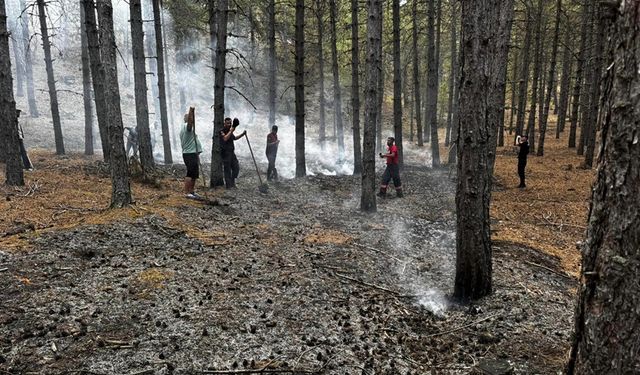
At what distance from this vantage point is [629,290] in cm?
209

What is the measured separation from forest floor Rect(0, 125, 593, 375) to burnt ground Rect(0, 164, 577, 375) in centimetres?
2

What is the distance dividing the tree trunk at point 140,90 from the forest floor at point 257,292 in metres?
3.27

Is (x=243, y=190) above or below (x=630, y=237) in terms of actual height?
below

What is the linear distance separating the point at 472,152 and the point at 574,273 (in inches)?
145

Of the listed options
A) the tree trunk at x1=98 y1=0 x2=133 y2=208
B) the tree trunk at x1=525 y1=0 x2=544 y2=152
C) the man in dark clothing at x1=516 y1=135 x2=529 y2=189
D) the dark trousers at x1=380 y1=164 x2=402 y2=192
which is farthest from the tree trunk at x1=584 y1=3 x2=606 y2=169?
the tree trunk at x1=98 y1=0 x2=133 y2=208

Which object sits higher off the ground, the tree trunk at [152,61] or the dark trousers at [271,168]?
the tree trunk at [152,61]

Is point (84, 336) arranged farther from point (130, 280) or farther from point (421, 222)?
point (421, 222)

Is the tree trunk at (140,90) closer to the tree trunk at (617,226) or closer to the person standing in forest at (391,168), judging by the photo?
the person standing in forest at (391,168)

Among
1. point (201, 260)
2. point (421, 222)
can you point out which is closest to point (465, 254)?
point (201, 260)

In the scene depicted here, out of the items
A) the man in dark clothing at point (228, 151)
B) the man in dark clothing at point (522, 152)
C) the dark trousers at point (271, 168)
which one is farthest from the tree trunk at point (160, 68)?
the man in dark clothing at point (522, 152)

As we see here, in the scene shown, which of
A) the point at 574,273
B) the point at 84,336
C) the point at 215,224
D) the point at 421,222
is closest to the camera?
the point at 84,336

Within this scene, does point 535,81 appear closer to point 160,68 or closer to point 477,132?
point 160,68

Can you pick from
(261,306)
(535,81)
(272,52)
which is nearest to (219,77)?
(261,306)

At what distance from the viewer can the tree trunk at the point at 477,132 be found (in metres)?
4.85
